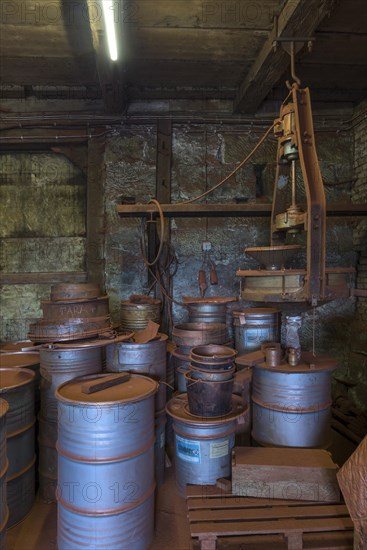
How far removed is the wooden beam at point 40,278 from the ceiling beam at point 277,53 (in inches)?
134

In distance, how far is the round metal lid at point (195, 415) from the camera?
293 centimetres

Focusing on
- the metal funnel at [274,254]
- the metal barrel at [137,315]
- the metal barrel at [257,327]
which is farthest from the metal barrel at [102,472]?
the metal barrel at [257,327]

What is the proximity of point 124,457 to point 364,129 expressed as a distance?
5223 mm

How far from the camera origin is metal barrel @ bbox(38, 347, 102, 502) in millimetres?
3133

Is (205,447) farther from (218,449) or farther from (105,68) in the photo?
(105,68)

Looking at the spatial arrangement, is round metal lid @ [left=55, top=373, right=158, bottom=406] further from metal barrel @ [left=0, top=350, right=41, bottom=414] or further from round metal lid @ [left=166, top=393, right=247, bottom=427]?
metal barrel @ [left=0, top=350, right=41, bottom=414]

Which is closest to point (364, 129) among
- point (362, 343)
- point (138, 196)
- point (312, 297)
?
point (362, 343)

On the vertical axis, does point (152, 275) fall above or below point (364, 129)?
below

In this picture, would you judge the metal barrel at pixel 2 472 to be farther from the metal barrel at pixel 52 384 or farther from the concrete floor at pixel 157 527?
the metal barrel at pixel 52 384

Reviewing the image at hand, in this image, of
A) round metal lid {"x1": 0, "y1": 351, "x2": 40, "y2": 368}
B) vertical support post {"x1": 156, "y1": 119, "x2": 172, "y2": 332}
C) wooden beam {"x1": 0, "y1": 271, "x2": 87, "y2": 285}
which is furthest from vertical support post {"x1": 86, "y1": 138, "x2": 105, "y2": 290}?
round metal lid {"x1": 0, "y1": 351, "x2": 40, "y2": 368}

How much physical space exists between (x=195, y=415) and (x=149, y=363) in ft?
2.00

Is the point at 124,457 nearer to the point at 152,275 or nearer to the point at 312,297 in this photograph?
the point at 312,297

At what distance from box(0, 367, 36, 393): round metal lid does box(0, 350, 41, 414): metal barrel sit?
0.21ft

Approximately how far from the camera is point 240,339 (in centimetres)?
414
